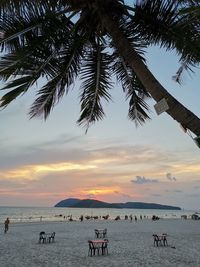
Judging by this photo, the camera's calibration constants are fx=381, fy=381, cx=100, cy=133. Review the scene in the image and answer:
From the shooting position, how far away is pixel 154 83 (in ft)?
16.4

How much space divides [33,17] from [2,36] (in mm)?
631

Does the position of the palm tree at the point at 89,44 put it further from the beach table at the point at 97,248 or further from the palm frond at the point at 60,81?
the beach table at the point at 97,248

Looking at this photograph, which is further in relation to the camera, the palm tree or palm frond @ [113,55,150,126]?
palm frond @ [113,55,150,126]

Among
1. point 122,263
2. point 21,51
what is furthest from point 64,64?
point 122,263

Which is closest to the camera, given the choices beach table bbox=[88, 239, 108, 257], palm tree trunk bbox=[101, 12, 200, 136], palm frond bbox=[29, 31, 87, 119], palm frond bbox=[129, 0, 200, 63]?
palm tree trunk bbox=[101, 12, 200, 136]

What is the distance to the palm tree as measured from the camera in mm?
5617

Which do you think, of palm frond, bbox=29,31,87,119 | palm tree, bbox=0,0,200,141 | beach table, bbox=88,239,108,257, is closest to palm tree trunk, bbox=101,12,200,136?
palm tree, bbox=0,0,200,141

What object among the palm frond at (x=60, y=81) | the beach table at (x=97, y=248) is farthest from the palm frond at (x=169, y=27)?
the beach table at (x=97, y=248)

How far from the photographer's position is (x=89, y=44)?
753 centimetres

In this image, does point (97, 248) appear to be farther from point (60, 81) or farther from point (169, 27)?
point (169, 27)

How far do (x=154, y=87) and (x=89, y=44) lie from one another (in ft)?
9.70

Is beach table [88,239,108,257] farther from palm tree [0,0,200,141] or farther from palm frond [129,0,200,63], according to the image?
palm frond [129,0,200,63]

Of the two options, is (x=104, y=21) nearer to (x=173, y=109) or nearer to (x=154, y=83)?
(x=154, y=83)

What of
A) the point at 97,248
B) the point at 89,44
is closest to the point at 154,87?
the point at 89,44
